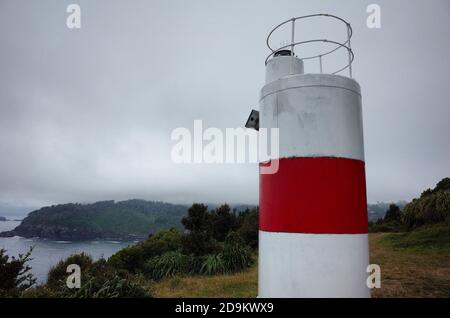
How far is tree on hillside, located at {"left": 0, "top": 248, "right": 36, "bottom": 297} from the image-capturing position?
833cm

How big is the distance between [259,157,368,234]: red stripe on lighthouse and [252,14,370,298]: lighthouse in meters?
0.01

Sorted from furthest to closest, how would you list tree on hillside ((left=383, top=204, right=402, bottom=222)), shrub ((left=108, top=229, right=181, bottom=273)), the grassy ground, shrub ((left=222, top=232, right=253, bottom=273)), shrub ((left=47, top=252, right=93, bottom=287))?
tree on hillside ((left=383, top=204, right=402, bottom=222)) → shrub ((left=108, top=229, right=181, bottom=273)) → shrub ((left=222, top=232, right=253, bottom=273)) → shrub ((left=47, top=252, right=93, bottom=287)) → the grassy ground

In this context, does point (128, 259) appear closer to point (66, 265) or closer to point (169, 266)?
point (169, 266)

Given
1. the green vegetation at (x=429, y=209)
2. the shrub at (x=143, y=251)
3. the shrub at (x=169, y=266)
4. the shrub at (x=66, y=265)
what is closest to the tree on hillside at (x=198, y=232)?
the shrub at (x=169, y=266)

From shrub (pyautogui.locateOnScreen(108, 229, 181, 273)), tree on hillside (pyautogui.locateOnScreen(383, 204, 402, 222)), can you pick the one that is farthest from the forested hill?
tree on hillside (pyautogui.locateOnScreen(383, 204, 402, 222))

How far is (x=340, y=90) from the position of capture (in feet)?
14.6

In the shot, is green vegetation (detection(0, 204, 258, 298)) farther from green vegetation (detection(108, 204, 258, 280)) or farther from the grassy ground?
the grassy ground

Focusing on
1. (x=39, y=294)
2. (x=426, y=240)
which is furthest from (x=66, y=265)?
(x=426, y=240)

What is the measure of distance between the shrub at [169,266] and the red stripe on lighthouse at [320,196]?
8182 millimetres

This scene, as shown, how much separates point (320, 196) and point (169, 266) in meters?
9.02
